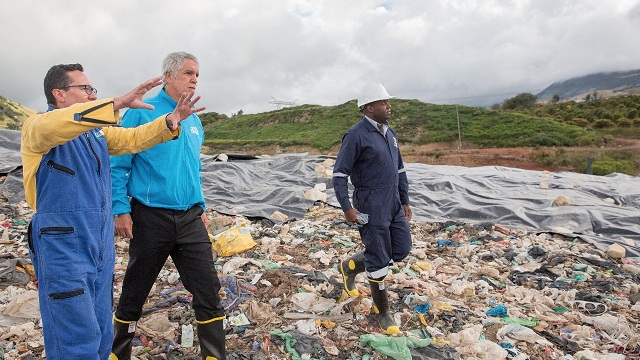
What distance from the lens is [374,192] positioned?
3.25 meters

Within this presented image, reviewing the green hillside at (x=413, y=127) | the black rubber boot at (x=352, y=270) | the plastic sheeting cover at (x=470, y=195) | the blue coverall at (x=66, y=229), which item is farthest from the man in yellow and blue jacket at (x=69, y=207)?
the green hillside at (x=413, y=127)

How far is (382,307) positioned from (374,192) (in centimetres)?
91

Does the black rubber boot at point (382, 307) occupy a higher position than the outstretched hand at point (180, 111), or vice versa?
the outstretched hand at point (180, 111)

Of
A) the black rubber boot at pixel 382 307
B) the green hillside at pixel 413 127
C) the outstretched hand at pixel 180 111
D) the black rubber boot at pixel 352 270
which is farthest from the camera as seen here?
the green hillside at pixel 413 127

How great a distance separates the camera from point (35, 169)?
1834 millimetres

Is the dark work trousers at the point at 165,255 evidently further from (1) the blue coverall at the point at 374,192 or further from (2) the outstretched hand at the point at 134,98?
(1) the blue coverall at the point at 374,192

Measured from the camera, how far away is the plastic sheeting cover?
23.9 ft

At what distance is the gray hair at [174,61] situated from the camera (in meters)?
2.48

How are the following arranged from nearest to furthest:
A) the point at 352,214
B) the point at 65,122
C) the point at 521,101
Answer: the point at 65,122 < the point at 352,214 < the point at 521,101

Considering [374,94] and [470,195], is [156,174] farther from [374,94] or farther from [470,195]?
[470,195]

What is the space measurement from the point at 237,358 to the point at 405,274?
2432 mm

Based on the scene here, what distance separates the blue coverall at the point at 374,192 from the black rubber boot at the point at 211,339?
1.23 m

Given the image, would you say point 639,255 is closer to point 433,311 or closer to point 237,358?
point 433,311

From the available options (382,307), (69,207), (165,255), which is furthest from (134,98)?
(382,307)
